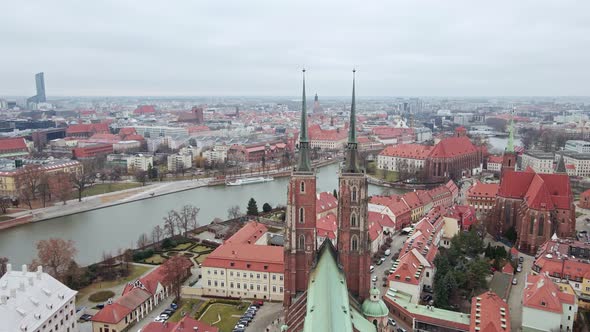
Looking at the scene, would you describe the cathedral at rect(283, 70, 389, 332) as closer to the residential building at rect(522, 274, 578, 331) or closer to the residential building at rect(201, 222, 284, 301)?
the residential building at rect(201, 222, 284, 301)

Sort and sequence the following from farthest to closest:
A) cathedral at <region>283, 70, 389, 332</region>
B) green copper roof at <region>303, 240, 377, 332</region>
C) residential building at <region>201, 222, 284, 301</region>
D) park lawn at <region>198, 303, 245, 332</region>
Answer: residential building at <region>201, 222, 284, 301</region> < park lawn at <region>198, 303, 245, 332</region> < cathedral at <region>283, 70, 389, 332</region> < green copper roof at <region>303, 240, 377, 332</region>

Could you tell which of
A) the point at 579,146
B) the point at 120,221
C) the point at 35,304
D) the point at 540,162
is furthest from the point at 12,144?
the point at 579,146

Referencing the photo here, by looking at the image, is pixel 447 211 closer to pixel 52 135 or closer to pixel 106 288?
pixel 106 288

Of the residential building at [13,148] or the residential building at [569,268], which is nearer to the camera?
the residential building at [569,268]

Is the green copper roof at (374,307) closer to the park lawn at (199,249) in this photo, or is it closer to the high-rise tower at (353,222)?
the high-rise tower at (353,222)

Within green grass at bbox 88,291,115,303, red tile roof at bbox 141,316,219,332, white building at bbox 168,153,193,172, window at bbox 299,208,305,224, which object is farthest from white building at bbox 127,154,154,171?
window at bbox 299,208,305,224

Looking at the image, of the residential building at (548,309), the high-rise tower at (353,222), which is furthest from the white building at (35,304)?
the residential building at (548,309)
